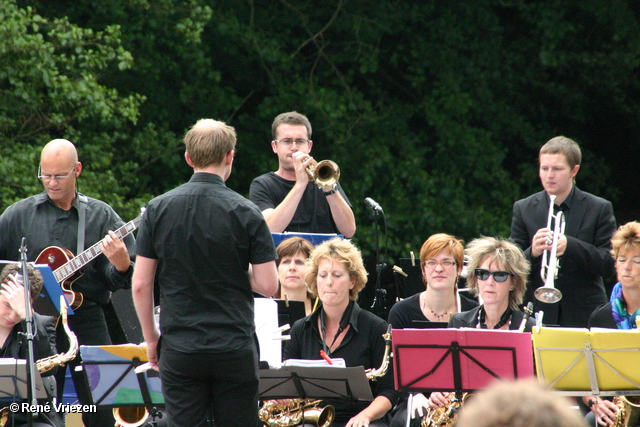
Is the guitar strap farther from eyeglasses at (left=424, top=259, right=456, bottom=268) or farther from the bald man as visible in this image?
eyeglasses at (left=424, top=259, right=456, bottom=268)

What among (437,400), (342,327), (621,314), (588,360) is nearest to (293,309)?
(342,327)

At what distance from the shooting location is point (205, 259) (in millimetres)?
3676

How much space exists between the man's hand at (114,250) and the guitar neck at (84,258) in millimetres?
132

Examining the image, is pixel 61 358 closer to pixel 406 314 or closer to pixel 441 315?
pixel 406 314

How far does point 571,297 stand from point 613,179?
23.9ft

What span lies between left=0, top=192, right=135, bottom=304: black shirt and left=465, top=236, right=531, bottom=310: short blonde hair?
7.38 ft

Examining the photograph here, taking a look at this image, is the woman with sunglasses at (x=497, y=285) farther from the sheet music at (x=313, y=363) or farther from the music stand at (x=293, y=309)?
the music stand at (x=293, y=309)

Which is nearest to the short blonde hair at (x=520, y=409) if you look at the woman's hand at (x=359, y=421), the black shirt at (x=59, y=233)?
the woman's hand at (x=359, y=421)

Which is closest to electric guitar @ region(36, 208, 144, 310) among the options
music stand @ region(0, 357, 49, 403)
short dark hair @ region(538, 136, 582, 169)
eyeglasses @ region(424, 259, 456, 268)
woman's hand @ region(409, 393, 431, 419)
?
music stand @ region(0, 357, 49, 403)

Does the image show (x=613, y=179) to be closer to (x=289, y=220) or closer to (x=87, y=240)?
(x=289, y=220)

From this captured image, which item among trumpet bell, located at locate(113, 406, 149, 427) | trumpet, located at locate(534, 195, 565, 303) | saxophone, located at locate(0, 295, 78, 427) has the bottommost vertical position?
trumpet bell, located at locate(113, 406, 149, 427)

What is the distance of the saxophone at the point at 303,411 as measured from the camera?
4.77 m

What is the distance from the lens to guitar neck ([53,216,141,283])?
211 inches

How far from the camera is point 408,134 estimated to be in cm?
1196
